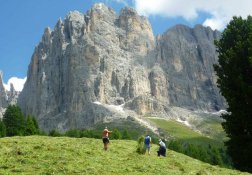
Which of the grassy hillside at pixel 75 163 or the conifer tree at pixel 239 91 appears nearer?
the grassy hillside at pixel 75 163

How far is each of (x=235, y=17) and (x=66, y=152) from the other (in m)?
27.9

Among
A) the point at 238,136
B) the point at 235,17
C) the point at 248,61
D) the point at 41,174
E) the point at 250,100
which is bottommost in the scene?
the point at 41,174

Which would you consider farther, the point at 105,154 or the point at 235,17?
the point at 235,17

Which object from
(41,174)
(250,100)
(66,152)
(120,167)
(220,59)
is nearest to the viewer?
(41,174)

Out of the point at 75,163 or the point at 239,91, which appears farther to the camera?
the point at 239,91

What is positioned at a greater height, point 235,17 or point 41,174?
point 235,17

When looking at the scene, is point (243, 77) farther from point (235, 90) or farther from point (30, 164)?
point (30, 164)

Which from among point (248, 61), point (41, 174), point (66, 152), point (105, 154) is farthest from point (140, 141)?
point (41, 174)

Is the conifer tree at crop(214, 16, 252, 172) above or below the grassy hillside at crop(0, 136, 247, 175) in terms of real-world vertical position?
above

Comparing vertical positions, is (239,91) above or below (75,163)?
above

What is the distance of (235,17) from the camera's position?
54.4 metres

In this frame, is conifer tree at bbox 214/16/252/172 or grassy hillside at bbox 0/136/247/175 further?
conifer tree at bbox 214/16/252/172

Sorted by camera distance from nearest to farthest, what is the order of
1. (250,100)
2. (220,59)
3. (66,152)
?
(66,152) < (250,100) < (220,59)

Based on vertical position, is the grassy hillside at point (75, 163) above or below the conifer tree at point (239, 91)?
below
